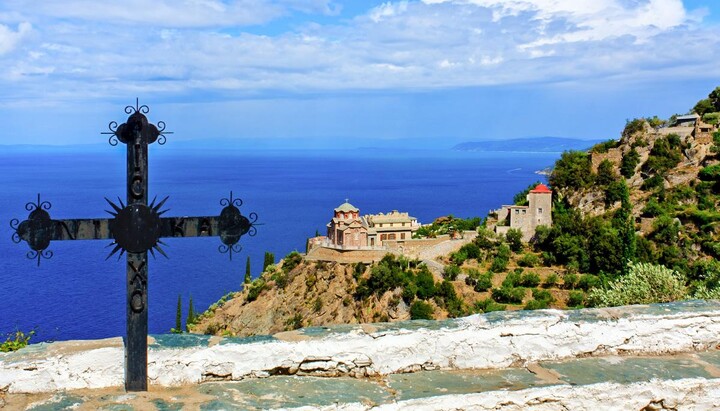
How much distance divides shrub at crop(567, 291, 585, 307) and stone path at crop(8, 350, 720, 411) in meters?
26.7

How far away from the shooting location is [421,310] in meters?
32.0

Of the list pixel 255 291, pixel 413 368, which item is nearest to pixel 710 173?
pixel 255 291

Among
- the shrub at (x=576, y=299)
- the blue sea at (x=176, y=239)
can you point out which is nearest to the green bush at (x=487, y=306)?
the shrub at (x=576, y=299)

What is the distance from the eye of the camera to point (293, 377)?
4.89 meters

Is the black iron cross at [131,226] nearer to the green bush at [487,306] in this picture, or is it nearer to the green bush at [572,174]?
the green bush at [487,306]

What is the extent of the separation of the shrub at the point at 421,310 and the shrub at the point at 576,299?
5.83 m

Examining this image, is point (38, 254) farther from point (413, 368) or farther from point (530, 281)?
point (530, 281)

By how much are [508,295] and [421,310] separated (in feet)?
12.3

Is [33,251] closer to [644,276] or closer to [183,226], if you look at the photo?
[183,226]

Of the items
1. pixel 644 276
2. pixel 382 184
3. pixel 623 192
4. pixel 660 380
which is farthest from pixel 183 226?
→ pixel 382 184

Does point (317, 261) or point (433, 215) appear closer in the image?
point (317, 261)

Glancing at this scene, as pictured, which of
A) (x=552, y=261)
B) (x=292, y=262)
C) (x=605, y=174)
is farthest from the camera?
(x=605, y=174)

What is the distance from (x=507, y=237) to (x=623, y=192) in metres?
6.93

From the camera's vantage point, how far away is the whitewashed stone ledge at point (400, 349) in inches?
182
